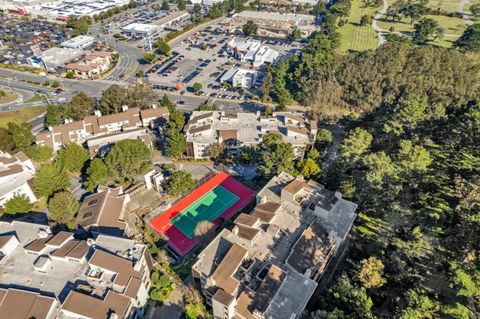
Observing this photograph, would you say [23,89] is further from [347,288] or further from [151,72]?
[347,288]

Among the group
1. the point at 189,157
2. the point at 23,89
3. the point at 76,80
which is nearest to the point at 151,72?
the point at 76,80

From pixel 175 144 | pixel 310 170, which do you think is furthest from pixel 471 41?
pixel 175 144

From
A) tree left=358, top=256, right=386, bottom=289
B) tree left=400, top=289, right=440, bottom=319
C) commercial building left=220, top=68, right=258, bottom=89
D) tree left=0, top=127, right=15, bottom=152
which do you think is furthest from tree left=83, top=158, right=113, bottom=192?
commercial building left=220, top=68, right=258, bottom=89

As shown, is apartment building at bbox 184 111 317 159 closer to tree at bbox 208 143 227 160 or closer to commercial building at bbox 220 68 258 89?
tree at bbox 208 143 227 160

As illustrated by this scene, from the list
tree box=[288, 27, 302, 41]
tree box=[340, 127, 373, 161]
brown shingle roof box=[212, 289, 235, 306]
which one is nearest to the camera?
brown shingle roof box=[212, 289, 235, 306]

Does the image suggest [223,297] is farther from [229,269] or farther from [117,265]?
[117,265]

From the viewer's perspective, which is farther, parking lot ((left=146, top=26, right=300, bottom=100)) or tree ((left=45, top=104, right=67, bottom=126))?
parking lot ((left=146, top=26, right=300, bottom=100))
